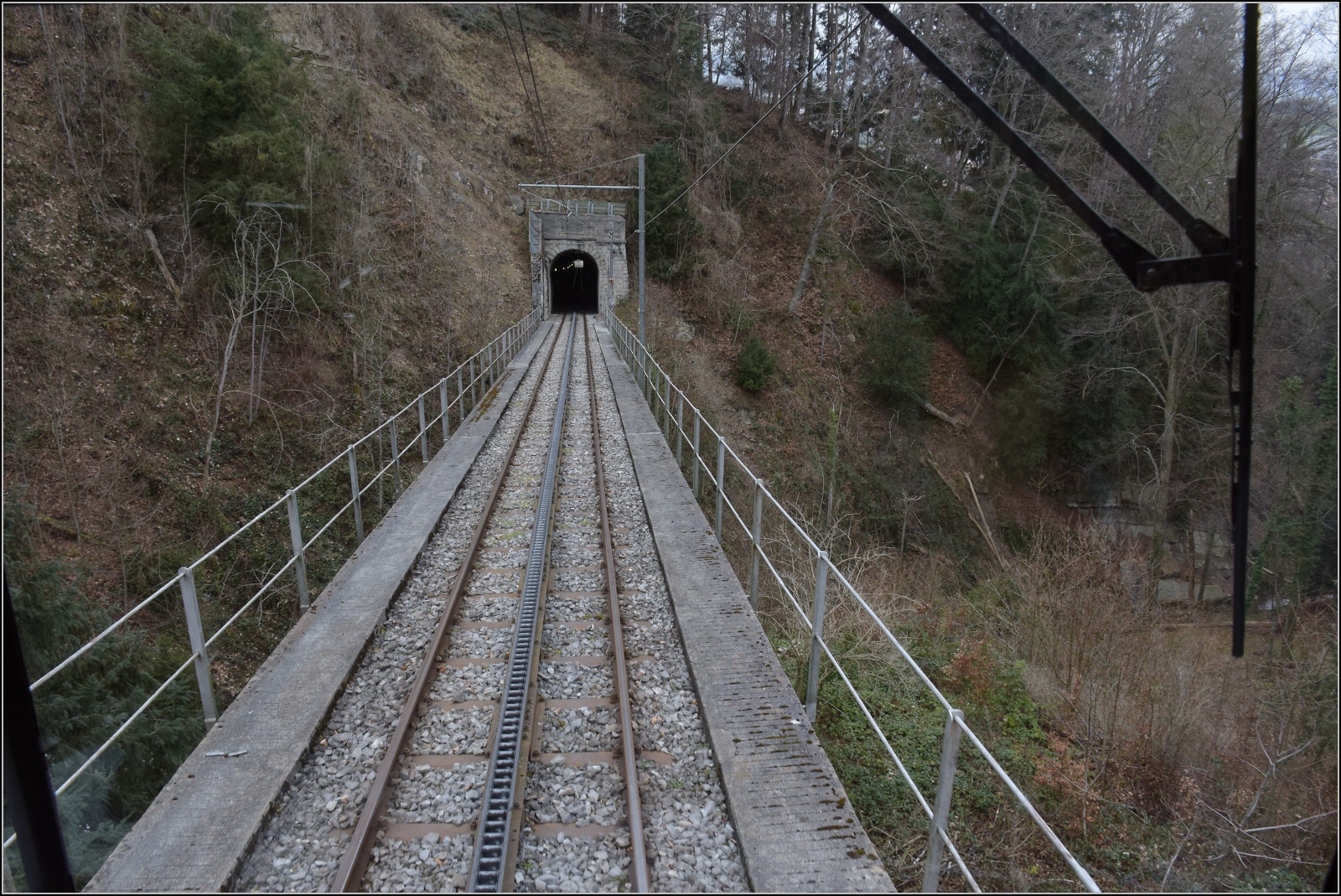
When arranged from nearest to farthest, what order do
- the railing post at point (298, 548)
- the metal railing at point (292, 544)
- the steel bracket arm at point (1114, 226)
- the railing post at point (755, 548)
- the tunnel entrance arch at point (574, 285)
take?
the steel bracket arm at point (1114, 226) < the metal railing at point (292, 544) < the railing post at point (298, 548) < the railing post at point (755, 548) < the tunnel entrance arch at point (574, 285)

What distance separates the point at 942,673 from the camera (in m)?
7.21

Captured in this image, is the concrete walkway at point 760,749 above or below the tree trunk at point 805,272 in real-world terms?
below

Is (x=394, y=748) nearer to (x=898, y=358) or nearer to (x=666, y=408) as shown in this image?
(x=666, y=408)

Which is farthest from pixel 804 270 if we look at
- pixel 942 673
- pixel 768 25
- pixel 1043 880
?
pixel 1043 880

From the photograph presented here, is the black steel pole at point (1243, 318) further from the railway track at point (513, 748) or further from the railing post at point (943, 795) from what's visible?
the railway track at point (513, 748)

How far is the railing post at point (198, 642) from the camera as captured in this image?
4539 millimetres

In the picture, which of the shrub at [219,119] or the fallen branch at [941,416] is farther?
the fallen branch at [941,416]

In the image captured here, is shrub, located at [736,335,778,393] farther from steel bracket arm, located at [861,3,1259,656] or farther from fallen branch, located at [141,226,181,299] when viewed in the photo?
steel bracket arm, located at [861,3,1259,656]

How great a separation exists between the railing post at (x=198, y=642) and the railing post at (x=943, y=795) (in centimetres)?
430

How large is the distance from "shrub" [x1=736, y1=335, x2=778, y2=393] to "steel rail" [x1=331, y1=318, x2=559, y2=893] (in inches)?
740

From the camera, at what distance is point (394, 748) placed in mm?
4566

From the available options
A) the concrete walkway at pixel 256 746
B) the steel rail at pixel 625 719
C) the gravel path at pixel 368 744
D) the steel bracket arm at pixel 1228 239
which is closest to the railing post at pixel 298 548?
the concrete walkway at pixel 256 746

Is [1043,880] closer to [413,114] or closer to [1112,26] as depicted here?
[1112,26]

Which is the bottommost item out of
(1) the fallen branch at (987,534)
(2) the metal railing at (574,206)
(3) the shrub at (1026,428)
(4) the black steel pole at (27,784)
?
(1) the fallen branch at (987,534)
